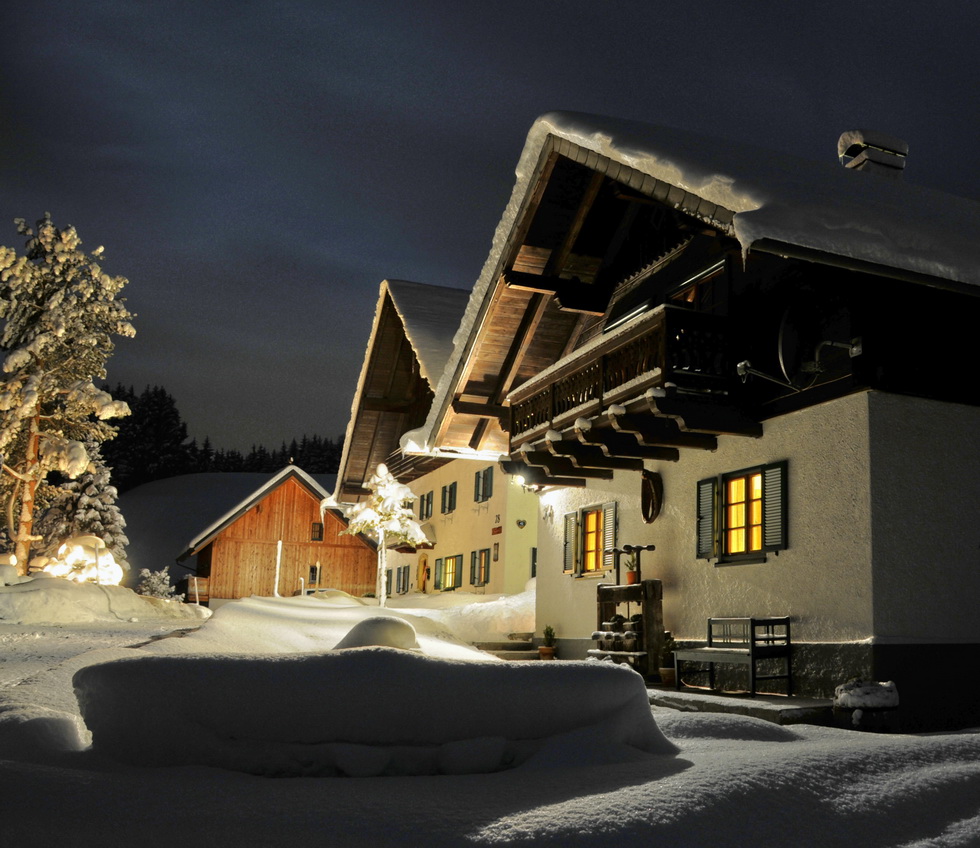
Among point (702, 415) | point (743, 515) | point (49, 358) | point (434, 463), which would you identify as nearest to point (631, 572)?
point (743, 515)

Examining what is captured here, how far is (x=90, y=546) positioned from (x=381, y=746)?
22.7 m

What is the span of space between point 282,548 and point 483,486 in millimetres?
15976

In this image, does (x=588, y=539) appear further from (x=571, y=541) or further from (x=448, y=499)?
(x=448, y=499)

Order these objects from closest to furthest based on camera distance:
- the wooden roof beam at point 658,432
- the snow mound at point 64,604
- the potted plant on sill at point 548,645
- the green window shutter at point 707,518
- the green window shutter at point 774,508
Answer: the green window shutter at point 774,508, the wooden roof beam at point 658,432, the green window shutter at point 707,518, the potted plant on sill at point 548,645, the snow mound at point 64,604

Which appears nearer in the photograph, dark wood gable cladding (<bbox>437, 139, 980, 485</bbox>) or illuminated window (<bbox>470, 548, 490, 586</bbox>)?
dark wood gable cladding (<bbox>437, 139, 980, 485</bbox>)

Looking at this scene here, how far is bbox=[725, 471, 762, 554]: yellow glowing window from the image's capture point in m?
11.8

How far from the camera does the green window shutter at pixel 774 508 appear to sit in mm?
11219

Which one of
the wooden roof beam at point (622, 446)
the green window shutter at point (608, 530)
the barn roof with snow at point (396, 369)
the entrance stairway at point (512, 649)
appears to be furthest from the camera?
the barn roof with snow at point (396, 369)

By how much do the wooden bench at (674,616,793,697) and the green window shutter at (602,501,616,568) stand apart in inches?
126

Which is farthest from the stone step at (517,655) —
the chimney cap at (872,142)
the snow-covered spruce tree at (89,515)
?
the snow-covered spruce tree at (89,515)

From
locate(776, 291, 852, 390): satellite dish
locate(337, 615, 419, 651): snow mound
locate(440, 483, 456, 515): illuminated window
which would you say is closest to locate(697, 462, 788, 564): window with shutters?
locate(776, 291, 852, 390): satellite dish

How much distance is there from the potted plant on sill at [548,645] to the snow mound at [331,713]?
12.6 m

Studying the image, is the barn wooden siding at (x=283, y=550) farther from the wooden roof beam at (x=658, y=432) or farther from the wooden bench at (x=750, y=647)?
the wooden bench at (x=750, y=647)

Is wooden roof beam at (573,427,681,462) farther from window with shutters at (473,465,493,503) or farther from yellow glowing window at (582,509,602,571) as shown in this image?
window with shutters at (473,465,493,503)
